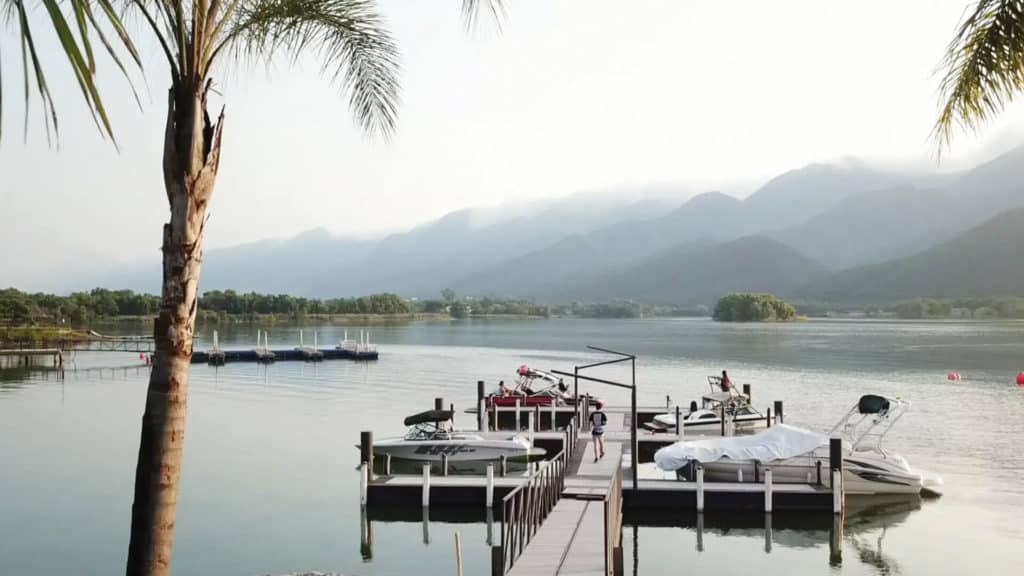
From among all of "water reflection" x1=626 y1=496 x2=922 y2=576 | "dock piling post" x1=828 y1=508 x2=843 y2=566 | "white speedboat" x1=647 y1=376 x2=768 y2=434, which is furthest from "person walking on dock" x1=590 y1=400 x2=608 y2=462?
"white speedboat" x1=647 y1=376 x2=768 y2=434

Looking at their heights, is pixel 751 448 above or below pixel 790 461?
above

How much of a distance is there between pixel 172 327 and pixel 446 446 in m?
20.0

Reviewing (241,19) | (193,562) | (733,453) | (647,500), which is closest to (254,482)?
(193,562)

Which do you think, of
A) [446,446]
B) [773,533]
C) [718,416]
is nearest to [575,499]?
[773,533]

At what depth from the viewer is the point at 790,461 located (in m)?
24.4

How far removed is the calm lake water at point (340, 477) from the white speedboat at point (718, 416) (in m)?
5.75

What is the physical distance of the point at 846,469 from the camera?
25219 mm

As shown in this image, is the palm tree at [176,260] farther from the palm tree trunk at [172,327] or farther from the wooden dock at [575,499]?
the wooden dock at [575,499]

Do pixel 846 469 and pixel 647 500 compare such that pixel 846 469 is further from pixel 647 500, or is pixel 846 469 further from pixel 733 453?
pixel 647 500

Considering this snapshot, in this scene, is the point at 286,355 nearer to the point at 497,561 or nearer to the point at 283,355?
the point at 283,355

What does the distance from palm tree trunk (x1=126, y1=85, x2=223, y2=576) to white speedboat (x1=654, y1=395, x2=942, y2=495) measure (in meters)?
18.6

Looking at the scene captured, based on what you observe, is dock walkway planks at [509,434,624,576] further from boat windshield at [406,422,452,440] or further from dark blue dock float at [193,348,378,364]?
dark blue dock float at [193,348,378,364]

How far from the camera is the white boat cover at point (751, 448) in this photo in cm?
2419

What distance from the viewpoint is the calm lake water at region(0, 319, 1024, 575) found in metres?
20.4
